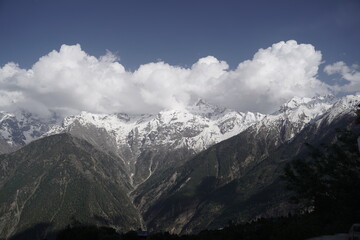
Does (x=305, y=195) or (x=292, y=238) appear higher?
(x=305, y=195)

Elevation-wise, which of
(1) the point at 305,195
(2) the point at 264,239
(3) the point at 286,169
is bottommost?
(2) the point at 264,239

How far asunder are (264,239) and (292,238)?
51.4ft

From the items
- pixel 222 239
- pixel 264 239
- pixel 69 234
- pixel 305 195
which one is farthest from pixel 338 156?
pixel 69 234

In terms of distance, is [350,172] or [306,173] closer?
[350,172]

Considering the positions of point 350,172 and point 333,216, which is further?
point 350,172

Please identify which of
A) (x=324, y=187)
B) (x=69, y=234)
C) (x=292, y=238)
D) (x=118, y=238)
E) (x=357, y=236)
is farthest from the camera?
(x=69, y=234)

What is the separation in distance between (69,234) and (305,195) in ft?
234

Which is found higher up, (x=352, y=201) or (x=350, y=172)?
(x=350, y=172)

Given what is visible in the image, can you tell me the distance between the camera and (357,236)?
3706cm

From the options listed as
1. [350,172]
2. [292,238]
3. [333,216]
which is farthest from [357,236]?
[350,172]

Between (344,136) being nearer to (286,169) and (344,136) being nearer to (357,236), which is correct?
(286,169)

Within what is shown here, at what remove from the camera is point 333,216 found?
62906 mm

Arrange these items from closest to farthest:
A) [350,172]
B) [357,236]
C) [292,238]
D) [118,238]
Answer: [357,236] < [292,238] < [350,172] < [118,238]

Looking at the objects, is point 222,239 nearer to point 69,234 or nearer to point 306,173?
point 306,173
